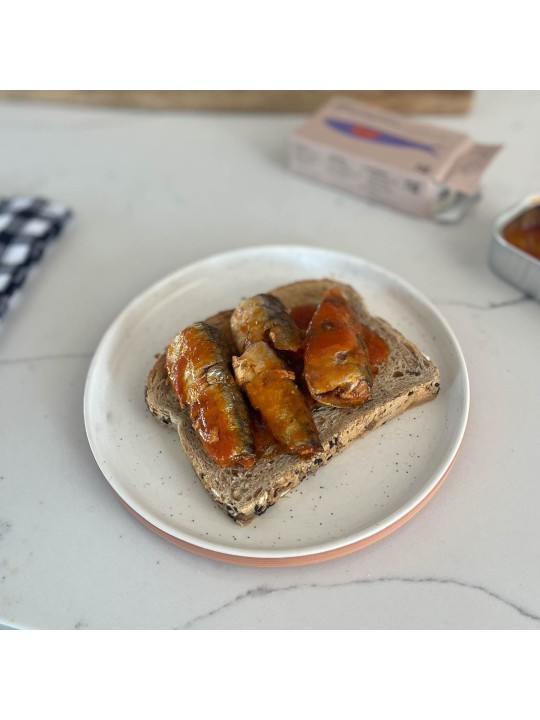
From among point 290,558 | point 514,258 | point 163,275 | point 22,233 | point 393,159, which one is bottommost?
point 290,558

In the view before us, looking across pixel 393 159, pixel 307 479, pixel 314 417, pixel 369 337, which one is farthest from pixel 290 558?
pixel 393 159

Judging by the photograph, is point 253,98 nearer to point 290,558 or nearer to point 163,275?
point 163,275

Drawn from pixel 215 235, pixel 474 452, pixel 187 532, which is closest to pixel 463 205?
pixel 215 235

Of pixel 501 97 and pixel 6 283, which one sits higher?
pixel 501 97

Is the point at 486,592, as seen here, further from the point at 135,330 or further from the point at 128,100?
the point at 128,100

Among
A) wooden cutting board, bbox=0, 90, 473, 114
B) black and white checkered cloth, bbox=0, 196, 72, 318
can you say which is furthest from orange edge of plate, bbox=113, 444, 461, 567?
wooden cutting board, bbox=0, 90, 473, 114

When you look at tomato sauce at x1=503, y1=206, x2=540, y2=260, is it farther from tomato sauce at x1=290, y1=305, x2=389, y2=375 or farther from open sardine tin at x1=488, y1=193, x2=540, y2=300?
tomato sauce at x1=290, y1=305, x2=389, y2=375
